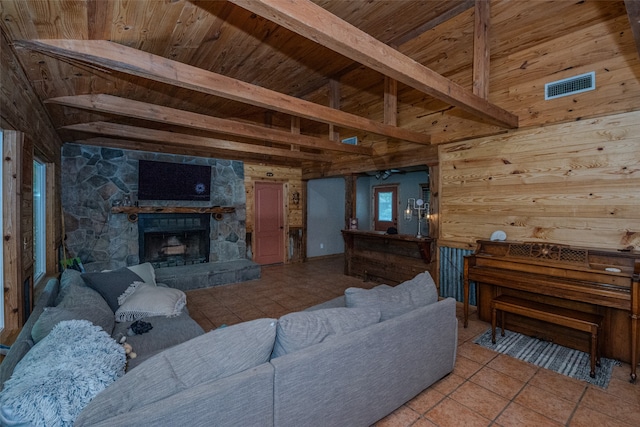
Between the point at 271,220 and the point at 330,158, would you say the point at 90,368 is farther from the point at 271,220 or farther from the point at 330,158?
the point at 271,220

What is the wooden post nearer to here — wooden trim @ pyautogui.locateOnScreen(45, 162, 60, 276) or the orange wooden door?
the orange wooden door

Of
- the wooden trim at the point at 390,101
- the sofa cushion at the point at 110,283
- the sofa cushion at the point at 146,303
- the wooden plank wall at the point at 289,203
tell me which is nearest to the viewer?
the sofa cushion at the point at 146,303

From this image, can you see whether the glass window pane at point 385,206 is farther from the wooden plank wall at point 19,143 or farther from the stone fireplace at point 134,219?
the wooden plank wall at point 19,143

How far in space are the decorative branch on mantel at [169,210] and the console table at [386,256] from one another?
100 inches

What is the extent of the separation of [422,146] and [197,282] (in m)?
4.33

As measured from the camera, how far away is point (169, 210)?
17.3 feet

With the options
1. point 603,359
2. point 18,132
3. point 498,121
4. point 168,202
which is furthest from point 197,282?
point 603,359

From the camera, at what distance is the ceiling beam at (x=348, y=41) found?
1426 mm

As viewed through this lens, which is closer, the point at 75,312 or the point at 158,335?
the point at 75,312

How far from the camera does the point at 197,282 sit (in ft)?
16.3

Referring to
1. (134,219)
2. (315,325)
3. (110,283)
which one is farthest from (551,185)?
(134,219)

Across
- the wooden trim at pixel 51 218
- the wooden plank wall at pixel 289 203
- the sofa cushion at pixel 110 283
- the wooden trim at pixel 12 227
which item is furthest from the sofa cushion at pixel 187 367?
the wooden plank wall at pixel 289 203

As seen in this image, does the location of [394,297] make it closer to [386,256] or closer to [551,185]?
[551,185]

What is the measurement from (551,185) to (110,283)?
472cm
